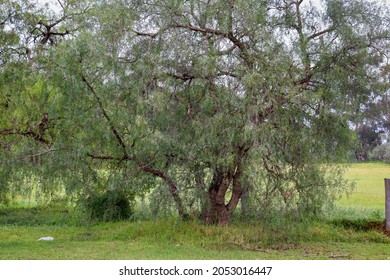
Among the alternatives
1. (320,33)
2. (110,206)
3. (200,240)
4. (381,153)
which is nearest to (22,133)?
(110,206)

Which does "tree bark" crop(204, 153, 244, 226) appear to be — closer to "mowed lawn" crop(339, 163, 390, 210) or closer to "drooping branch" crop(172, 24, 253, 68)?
"drooping branch" crop(172, 24, 253, 68)

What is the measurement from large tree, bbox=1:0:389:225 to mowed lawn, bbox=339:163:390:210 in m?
2.14

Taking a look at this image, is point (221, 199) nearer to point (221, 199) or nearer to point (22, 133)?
point (221, 199)

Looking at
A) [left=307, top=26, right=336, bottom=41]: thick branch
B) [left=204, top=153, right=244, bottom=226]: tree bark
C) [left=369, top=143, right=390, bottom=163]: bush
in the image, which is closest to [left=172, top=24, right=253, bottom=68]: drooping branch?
[left=307, top=26, right=336, bottom=41]: thick branch

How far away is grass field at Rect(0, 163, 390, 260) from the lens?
34.1 ft

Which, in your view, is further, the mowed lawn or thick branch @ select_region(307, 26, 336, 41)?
the mowed lawn

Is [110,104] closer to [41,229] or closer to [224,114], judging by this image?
[224,114]

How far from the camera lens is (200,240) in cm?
1146

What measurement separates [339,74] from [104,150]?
5.45 meters

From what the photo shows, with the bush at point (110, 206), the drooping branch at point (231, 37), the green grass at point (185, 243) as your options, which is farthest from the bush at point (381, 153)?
the drooping branch at point (231, 37)

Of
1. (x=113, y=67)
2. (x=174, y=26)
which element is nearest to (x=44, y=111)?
(x=113, y=67)

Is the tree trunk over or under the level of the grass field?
over

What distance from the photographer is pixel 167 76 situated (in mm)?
11250

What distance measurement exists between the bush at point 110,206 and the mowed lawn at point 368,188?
5.86 metres
